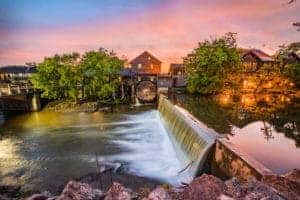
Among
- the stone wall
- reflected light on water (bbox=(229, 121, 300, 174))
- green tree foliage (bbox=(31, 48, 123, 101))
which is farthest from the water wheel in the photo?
the stone wall

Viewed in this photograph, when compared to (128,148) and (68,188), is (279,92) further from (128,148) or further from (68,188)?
(68,188)

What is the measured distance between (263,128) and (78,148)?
12.7 metres

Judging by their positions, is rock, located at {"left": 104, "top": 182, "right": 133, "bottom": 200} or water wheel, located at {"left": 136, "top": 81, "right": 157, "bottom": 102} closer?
rock, located at {"left": 104, "top": 182, "right": 133, "bottom": 200}

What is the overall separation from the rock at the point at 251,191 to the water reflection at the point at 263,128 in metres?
10.4

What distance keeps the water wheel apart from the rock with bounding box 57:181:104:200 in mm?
37541

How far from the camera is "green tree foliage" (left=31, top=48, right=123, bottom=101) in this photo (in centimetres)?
3812

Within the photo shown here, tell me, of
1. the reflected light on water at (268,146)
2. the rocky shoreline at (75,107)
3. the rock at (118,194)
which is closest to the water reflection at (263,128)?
the reflected light on water at (268,146)

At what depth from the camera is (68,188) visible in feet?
15.2

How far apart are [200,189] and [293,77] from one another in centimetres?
4637

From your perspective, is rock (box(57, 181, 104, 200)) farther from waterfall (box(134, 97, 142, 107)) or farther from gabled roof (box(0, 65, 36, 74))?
gabled roof (box(0, 65, 36, 74))

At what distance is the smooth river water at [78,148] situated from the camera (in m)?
15.5

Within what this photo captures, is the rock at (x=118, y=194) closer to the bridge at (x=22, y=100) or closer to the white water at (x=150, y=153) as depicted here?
the white water at (x=150, y=153)

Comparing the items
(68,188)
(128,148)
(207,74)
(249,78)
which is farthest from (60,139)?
(249,78)

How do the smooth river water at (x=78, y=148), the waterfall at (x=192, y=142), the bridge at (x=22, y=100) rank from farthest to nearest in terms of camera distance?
the bridge at (x=22, y=100) < the smooth river water at (x=78, y=148) < the waterfall at (x=192, y=142)
